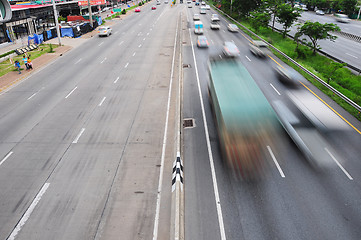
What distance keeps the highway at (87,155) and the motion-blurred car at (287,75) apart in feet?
37.2

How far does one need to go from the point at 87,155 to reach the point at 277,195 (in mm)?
10565

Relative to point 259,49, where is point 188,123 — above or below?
below

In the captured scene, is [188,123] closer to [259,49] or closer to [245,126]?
[245,126]

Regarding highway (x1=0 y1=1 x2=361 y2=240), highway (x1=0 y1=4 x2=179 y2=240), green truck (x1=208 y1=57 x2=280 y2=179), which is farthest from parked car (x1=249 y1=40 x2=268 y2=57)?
green truck (x1=208 y1=57 x2=280 y2=179)

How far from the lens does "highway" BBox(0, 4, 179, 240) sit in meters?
10.3

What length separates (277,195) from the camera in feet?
38.0

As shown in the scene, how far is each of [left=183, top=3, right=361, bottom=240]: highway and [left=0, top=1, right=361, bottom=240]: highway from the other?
0.16ft

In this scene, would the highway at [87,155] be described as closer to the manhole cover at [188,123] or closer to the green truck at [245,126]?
the manhole cover at [188,123]

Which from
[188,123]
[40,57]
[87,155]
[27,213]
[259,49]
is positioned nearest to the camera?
[27,213]

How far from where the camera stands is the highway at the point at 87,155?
1031 centimetres

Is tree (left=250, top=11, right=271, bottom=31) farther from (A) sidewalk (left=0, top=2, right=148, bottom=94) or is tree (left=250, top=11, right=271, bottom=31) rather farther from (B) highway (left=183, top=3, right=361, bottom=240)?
(B) highway (left=183, top=3, right=361, bottom=240)

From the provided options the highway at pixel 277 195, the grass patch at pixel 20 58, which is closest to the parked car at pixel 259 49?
the highway at pixel 277 195

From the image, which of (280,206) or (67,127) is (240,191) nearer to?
(280,206)

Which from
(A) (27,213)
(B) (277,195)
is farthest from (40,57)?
(B) (277,195)
